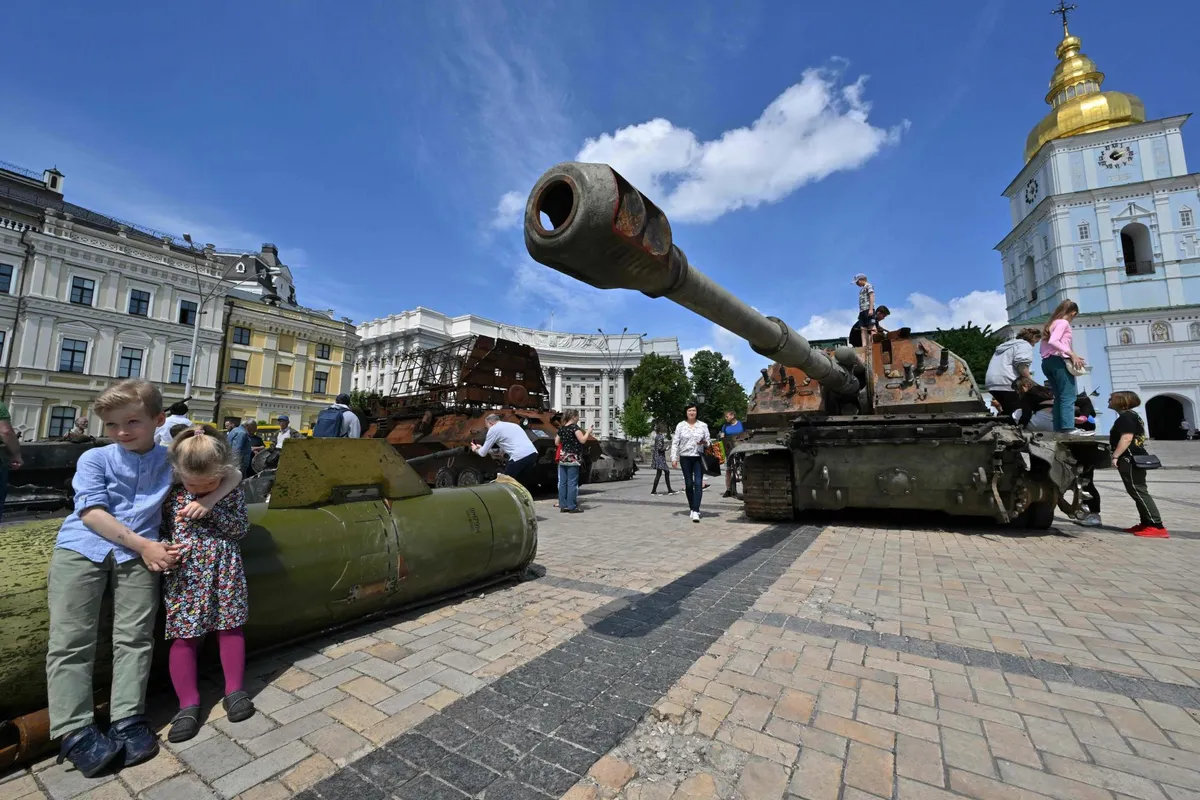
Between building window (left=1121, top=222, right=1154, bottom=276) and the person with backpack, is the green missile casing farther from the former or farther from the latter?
building window (left=1121, top=222, right=1154, bottom=276)

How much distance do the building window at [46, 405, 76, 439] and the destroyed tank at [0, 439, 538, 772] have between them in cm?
3665

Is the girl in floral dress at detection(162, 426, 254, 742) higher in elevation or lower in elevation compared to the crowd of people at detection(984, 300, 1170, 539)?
lower

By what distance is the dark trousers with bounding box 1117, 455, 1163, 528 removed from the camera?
6.37 m

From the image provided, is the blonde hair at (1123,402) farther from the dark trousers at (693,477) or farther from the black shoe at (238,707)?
the black shoe at (238,707)

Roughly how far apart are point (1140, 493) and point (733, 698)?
7329mm

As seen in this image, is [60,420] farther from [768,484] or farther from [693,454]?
[768,484]

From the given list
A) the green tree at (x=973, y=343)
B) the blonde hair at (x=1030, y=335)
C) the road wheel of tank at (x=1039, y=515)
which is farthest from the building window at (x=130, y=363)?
the green tree at (x=973, y=343)

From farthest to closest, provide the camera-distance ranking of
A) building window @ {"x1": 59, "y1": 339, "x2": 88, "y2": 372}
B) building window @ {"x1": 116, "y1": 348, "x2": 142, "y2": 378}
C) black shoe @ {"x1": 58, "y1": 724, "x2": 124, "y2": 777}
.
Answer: building window @ {"x1": 116, "y1": 348, "x2": 142, "y2": 378}, building window @ {"x1": 59, "y1": 339, "x2": 88, "y2": 372}, black shoe @ {"x1": 58, "y1": 724, "x2": 124, "y2": 777}

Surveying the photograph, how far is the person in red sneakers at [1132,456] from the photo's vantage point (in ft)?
20.8

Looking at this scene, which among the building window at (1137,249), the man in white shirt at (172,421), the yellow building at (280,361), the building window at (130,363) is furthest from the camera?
the building window at (1137,249)

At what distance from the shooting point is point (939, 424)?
20.1 feet

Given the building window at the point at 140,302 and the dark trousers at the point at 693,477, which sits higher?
the building window at the point at 140,302

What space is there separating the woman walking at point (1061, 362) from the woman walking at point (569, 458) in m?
6.16

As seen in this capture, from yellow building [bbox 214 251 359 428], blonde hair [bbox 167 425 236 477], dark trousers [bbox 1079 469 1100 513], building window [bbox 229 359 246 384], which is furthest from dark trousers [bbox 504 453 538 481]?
building window [bbox 229 359 246 384]
